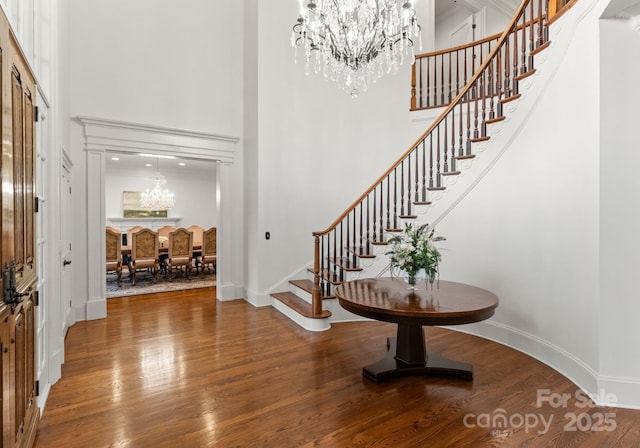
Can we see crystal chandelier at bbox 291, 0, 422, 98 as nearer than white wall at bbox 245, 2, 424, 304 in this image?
Yes

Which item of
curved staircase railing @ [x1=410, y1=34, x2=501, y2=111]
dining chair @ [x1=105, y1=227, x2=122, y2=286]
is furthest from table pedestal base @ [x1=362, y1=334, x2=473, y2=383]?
dining chair @ [x1=105, y1=227, x2=122, y2=286]

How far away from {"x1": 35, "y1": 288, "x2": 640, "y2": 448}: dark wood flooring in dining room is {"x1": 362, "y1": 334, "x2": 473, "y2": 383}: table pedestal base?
0.06 metres

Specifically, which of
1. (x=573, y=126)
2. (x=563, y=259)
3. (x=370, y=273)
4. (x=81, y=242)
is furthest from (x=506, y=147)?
(x=81, y=242)

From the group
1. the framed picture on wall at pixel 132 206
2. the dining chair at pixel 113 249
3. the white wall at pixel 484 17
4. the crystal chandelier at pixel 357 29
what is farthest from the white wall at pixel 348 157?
the framed picture on wall at pixel 132 206

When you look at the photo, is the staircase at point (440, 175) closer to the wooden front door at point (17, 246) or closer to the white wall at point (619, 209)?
the white wall at point (619, 209)

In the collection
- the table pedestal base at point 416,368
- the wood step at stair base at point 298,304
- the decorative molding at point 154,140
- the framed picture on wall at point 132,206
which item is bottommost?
the table pedestal base at point 416,368

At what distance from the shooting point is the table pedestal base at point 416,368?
2818 mm

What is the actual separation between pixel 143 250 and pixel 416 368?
18.8 ft

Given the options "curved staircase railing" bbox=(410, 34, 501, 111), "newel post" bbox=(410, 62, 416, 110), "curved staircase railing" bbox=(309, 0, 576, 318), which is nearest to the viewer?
"curved staircase railing" bbox=(309, 0, 576, 318)

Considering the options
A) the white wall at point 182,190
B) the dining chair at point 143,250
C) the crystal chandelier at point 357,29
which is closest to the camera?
the crystal chandelier at point 357,29

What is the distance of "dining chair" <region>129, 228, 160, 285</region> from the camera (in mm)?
6559

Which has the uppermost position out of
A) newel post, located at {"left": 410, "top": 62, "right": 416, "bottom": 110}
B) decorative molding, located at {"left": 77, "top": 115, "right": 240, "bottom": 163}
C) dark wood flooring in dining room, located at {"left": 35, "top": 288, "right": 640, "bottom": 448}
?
newel post, located at {"left": 410, "top": 62, "right": 416, "bottom": 110}

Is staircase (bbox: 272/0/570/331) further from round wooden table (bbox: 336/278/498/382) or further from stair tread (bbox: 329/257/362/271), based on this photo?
round wooden table (bbox: 336/278/498/382)

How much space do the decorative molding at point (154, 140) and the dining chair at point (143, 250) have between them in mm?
2279
